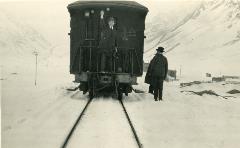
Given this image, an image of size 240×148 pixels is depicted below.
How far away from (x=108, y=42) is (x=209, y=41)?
85.9 metres

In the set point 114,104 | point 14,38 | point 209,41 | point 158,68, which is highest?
point 14,38

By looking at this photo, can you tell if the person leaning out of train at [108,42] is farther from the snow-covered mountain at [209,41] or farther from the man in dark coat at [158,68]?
the snow-covered mountain at [209,41]

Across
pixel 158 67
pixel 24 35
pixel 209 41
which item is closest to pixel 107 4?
pixel 158 67

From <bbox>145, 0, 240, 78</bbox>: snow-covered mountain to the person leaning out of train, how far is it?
160 ft

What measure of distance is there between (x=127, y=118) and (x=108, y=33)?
17.7 ft

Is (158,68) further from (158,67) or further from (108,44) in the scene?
(108,44)

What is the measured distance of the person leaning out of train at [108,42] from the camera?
50.7 ft

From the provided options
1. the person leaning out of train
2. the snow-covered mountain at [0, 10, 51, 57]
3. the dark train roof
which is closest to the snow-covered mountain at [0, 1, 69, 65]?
the snow-covered mountain at [0, 10, 51, 57]

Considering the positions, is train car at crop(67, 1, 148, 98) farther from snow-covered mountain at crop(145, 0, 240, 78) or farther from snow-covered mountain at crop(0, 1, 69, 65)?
snow-covered mountain at crop(0, 1, 69, 65)

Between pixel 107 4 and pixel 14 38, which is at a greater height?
pixel 14 38

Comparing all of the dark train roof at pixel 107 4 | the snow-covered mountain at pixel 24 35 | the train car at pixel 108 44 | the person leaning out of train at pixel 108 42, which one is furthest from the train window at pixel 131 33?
the snow-covered mountain at pixel 24 35

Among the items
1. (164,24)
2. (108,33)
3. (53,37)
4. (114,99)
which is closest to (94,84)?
(114,99)

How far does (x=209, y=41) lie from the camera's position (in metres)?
98.7

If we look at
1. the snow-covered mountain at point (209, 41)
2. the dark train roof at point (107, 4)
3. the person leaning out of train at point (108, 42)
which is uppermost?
the snow-covered mountain at point (209, 41)
